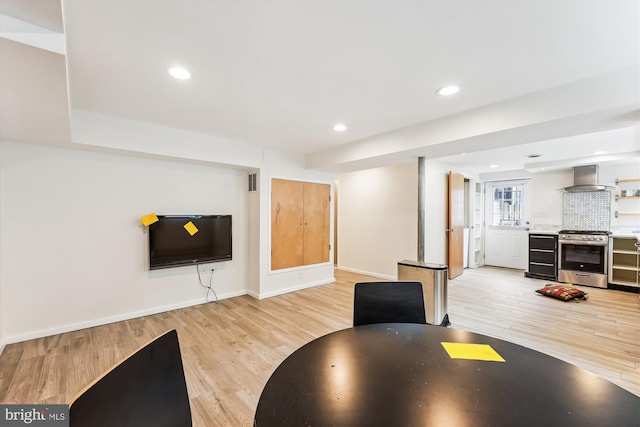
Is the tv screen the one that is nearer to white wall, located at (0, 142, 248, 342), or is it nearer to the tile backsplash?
white wall, located at (0, 142, 248, 342)

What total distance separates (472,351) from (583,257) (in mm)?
5799

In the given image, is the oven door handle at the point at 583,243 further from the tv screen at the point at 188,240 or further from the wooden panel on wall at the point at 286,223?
the tv screen at the point at 188,240

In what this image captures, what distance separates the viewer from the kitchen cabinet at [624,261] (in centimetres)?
469

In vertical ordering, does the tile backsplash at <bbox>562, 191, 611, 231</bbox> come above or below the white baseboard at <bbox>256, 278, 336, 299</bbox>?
above

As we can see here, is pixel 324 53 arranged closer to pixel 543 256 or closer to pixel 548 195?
pixel 543 256

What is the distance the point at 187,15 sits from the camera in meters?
1.51

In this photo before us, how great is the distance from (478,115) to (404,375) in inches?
105

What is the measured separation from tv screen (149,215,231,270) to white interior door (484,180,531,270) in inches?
253

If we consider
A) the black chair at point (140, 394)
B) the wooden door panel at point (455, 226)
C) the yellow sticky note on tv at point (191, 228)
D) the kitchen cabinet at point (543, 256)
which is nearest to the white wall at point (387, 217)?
the wooden door panel at point (455, 226)

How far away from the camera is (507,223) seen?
22.5 ft

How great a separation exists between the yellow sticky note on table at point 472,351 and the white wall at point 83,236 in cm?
372

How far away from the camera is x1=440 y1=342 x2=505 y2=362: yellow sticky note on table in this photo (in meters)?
1.14

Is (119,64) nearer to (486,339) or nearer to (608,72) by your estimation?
(486,339)

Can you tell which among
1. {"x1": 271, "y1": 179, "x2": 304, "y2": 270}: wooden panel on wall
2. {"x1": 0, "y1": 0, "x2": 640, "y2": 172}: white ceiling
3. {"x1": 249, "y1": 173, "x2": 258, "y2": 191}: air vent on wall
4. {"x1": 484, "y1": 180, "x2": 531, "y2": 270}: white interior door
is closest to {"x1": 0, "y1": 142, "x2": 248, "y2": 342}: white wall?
{"x1": 0, "y1": 0, "x2": 640, "y2": 172}: white ceiling
